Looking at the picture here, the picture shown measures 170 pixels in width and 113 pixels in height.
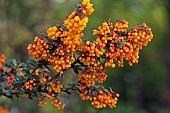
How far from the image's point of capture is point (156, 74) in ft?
29.2

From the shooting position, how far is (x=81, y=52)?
184cm

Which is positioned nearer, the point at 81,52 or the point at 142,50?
the point at 81,52

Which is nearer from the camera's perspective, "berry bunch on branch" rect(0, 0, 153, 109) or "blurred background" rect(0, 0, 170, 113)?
"berry bunch on branch" rect(0, 0, 153, 109)

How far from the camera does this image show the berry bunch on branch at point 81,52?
70.9 inches

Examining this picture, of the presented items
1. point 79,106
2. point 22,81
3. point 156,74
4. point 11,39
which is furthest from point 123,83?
point 22,81

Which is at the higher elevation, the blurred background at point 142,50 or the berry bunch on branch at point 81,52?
the blurred background at point 142,50

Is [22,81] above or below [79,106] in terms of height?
below

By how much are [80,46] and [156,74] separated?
724 cm

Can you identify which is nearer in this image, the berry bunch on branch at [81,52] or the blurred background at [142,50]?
the berry bunch on branch at [81,52]

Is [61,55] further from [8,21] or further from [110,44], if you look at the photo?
[8,21]

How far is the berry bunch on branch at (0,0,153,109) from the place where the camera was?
1.80 metres

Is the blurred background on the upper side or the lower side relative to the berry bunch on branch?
upper

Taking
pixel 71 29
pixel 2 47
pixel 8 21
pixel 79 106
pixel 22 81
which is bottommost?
pixel 22 81

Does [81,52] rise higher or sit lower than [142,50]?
lower
